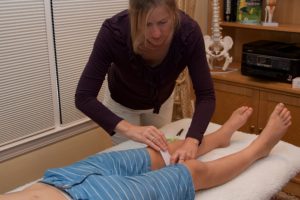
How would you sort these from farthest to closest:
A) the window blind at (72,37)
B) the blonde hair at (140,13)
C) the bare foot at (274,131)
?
1. the window blind at (72,37)
2. the bare foot at (274,131)
3. the blonde hair at (140,13)

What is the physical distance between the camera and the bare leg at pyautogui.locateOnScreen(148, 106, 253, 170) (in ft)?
4.82

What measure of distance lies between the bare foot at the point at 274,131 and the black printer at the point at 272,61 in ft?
2.32

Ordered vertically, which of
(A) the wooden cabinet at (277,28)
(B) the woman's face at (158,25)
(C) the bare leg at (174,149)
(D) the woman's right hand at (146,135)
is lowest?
(C) the bare leg at (174,149)

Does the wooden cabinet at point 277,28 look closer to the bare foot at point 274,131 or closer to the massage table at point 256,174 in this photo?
the bare foot at point 274,131

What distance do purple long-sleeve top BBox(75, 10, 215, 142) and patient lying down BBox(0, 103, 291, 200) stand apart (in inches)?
6.2

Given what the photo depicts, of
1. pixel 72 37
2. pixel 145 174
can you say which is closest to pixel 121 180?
pixel 145 174

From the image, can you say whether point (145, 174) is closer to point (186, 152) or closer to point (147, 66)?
point (186, 152)

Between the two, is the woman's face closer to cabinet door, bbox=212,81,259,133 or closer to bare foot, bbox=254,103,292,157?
bare foot, bbox=254,103,292,157

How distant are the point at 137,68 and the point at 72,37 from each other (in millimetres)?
716

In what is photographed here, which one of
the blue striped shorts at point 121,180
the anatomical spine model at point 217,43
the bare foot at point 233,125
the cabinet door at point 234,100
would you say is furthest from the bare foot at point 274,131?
the anatomical spine model at point 217,43

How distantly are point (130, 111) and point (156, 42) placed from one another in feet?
1.60

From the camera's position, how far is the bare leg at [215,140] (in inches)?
57.8

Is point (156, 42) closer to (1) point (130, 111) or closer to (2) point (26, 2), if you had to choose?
(1) point (130, 111)

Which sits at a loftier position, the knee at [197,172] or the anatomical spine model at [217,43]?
the anatomical spine model at [217,43]
